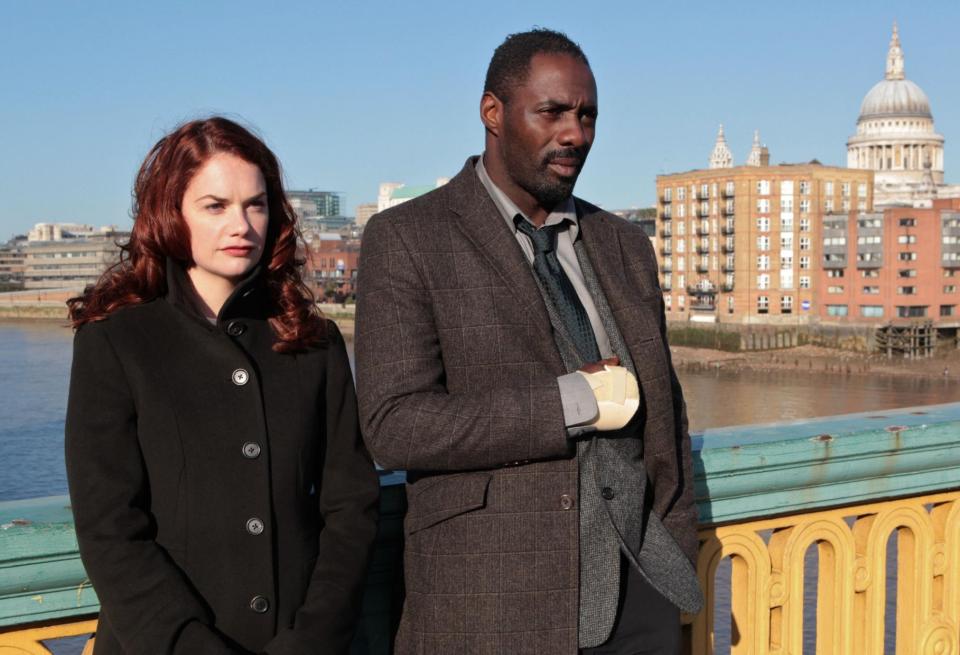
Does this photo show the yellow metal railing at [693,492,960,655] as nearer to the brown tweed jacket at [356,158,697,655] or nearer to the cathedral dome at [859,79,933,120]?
the brown tweed jacket at [356,158,697,655]

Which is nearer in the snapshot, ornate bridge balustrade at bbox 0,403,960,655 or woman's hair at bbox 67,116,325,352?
woman's hair at bbox 67,116,325,352

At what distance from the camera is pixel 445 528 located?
167 centimetres

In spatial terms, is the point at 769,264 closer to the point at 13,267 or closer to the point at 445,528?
the point at 445,528

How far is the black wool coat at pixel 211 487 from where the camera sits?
4.75 feet

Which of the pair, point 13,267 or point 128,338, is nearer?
point 128,338

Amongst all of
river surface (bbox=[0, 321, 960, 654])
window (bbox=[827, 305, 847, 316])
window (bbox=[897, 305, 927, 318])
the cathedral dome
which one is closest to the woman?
river surface (bbox=[0, 321, 960, 654])

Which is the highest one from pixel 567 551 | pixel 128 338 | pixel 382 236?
pixel 382 236

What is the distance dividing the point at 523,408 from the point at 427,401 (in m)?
0.12

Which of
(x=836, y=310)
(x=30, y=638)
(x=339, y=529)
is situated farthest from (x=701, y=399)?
(x=30, y=638)

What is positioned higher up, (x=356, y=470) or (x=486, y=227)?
(x=486, y=227)

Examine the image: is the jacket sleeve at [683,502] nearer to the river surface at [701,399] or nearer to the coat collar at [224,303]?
the coat collar at [224,303]

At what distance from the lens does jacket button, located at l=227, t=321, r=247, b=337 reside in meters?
1.60

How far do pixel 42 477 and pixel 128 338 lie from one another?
63.7 ft

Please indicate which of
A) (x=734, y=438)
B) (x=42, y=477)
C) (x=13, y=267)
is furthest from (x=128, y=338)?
(x=13, y=267)
